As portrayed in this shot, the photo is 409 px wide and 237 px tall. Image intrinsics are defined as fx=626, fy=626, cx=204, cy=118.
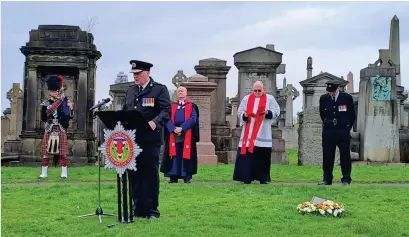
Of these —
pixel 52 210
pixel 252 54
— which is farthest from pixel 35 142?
pixel 52 210

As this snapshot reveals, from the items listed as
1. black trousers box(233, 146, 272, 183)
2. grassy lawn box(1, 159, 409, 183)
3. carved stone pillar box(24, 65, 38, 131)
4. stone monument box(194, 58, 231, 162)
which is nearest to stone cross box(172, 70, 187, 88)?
stone monument box(194, 58, 231, 162)

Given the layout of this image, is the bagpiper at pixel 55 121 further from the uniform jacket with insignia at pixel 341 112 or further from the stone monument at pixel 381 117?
the stone monument at pixel 381 117

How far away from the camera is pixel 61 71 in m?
19.5

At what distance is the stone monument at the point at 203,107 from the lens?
18.5 m

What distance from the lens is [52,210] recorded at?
856 centimetres

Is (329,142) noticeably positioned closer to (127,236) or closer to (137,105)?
(137,105)

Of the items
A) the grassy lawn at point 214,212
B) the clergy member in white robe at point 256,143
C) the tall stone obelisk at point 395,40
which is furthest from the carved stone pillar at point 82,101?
the tall stone obelisk at point 395,40

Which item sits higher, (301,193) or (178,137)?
(178,137)

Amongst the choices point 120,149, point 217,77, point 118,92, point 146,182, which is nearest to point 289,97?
point 118,92

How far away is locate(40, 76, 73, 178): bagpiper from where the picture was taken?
1355 centimetres

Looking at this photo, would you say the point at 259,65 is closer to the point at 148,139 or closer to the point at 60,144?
the point at 60,144

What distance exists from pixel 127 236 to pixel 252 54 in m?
14.7

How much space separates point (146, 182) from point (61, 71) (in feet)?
40.8

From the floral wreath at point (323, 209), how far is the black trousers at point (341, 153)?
13.6 feet
